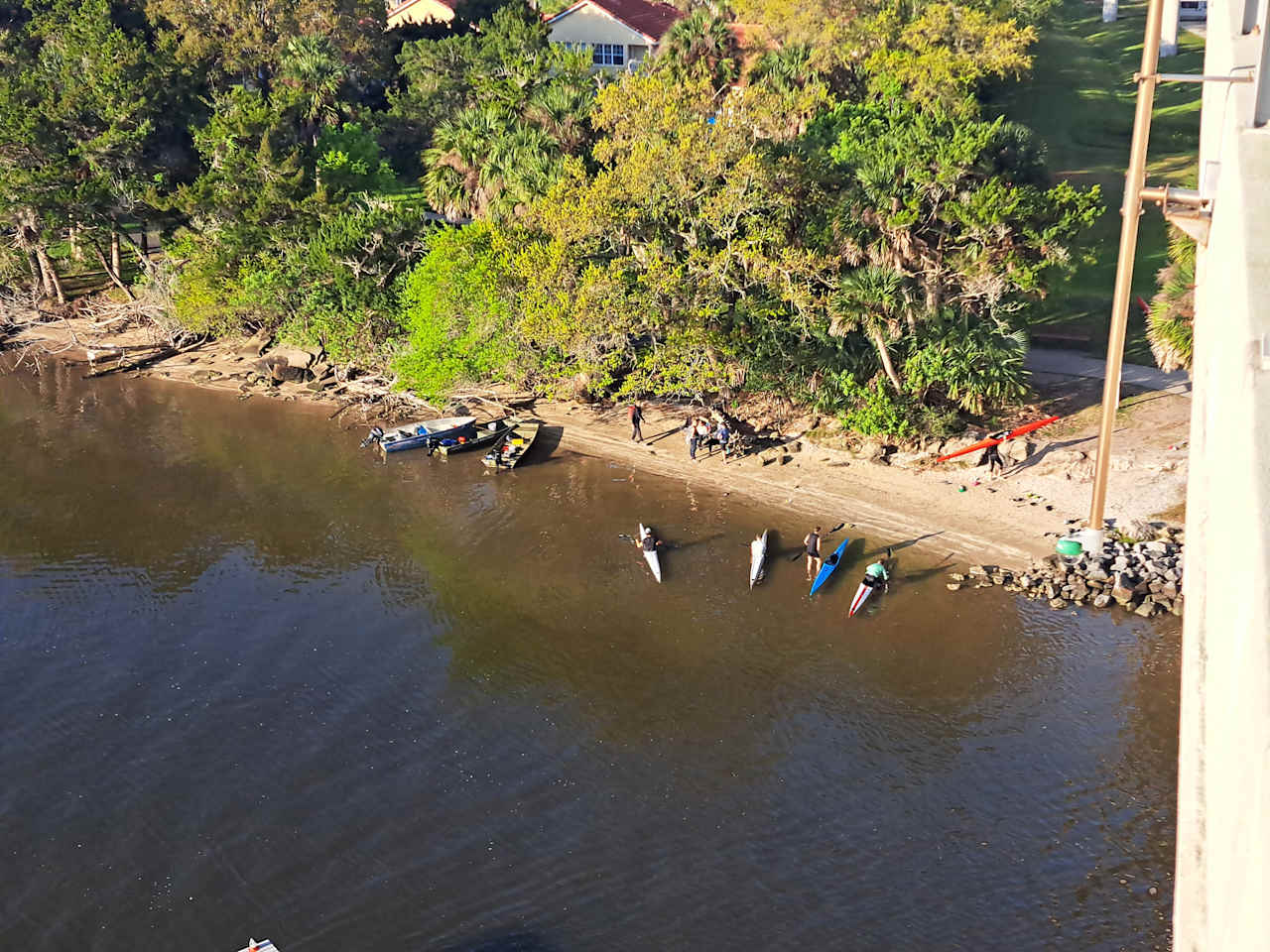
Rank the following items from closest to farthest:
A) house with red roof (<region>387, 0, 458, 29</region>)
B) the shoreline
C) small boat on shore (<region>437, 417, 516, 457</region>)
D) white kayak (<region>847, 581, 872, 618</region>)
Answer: white kayak (<region>847, 581, 872, 618</region>) → the shoreline → small boat on shore (<region>437, 417, 516, 457</region>) → house with red roof (<region>387, 0, 458, 29</region>)

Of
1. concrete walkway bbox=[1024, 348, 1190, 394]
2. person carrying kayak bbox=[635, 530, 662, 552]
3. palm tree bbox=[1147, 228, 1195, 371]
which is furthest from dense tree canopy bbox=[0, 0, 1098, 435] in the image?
palm tree bbox=[1147, 228, 1195, 371]

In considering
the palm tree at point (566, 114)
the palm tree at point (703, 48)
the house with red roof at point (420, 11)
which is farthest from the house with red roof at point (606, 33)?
the palm tree at point (566, 114)

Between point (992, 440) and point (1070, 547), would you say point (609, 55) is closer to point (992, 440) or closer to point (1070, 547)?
point (992, 440)

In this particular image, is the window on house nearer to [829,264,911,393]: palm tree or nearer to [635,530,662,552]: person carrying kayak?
[829,264,911,393]: palm tree

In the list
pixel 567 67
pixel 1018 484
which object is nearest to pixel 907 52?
pixel 567 67

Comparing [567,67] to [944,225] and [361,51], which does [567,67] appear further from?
[361,51]

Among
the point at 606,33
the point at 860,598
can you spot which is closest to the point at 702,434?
the point at 860,598
